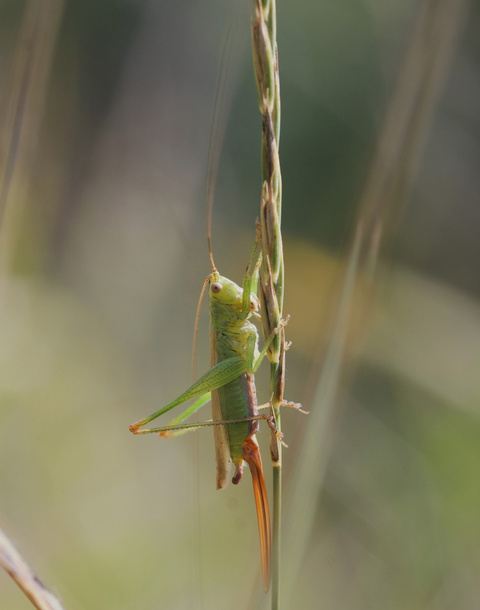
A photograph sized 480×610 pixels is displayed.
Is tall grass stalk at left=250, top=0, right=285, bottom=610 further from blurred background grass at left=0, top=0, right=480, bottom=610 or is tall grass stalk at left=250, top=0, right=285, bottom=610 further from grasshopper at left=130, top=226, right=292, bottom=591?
blurred background grass at left=0, top=0, right=480, bottom=610

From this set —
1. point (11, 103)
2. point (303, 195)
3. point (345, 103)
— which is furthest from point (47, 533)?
point (345, 103)

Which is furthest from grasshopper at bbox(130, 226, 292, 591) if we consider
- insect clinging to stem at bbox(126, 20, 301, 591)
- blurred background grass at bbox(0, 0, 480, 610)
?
blurred background grass at bbox(0, 0, 480, 610)

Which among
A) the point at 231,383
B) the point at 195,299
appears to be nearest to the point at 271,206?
the point at 231,383

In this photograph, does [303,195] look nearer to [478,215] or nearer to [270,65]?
[478,215]

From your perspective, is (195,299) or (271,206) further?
(195,299)

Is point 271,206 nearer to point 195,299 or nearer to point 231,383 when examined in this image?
point 231,383

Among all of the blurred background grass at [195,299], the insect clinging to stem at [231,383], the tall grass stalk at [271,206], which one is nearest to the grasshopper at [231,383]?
the insect clinging to stem at [231,383]
